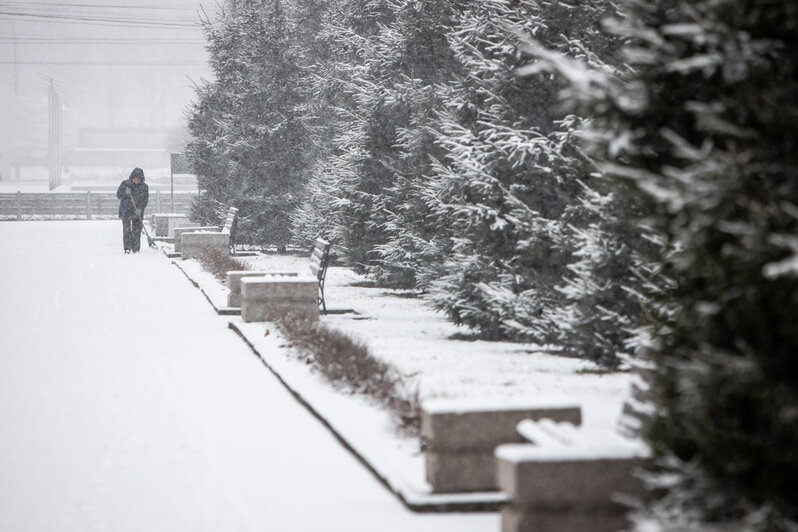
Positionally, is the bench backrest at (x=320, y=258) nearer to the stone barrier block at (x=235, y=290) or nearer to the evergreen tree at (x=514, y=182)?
the stone barrier block at (x=235, y=290)

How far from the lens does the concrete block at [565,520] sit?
16.9 feet

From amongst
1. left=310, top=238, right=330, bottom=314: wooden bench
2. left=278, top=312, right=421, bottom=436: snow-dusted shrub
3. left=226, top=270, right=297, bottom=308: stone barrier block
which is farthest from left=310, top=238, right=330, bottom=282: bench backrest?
left=278, top=312, right=421, bottom=436: snow-dusted shrub

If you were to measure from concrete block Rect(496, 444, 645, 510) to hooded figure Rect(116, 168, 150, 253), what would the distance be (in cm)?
2611

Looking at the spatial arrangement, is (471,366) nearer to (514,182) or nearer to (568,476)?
(514,182)

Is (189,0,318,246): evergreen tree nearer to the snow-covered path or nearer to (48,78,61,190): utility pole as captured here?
the snow-covered path

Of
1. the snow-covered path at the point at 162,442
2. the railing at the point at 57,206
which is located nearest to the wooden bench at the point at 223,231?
the snow-covered path at the point at 162,442

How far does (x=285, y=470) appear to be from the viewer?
7.40 metres

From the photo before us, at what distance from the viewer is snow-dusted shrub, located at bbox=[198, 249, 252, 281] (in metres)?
23.5

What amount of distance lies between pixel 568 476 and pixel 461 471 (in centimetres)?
139

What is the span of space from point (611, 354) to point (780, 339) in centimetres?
745

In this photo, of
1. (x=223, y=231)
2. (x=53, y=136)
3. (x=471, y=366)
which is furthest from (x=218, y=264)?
(x=53, y=136)

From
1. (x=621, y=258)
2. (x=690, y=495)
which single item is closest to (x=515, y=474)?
(x=690, y=495)

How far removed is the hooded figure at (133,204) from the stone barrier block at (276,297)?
15.6 metres

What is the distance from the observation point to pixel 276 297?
1550 centimetres
